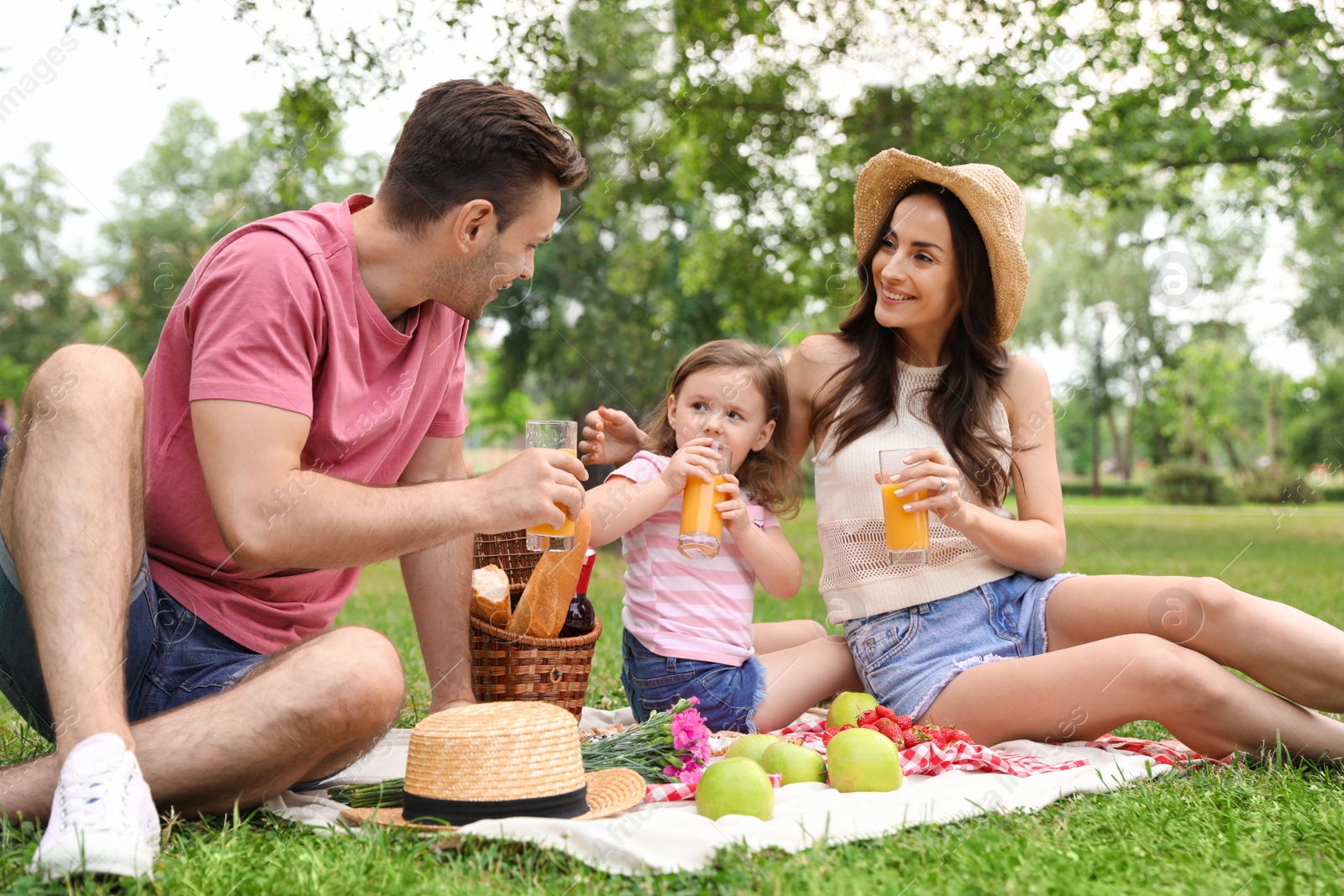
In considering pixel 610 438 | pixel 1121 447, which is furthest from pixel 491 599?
pixel 1121 447

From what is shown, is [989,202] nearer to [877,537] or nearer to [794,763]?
[877,537]

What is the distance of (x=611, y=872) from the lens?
203 centimetres

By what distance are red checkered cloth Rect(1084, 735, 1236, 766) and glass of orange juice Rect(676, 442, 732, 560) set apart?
1.32m

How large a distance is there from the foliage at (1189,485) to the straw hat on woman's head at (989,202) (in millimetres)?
28669

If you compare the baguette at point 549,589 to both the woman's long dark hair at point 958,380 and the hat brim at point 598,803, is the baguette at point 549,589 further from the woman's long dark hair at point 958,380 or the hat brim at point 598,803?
the woman's long dark hair at point 958,380

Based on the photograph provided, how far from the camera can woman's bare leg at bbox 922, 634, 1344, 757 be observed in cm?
280

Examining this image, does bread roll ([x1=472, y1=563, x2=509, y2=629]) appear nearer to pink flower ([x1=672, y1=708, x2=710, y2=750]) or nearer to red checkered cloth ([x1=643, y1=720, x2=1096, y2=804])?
pink flower ([x1=672, y1=708, x2=710, y2=750])

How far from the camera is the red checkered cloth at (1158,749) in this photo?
9.71 feet

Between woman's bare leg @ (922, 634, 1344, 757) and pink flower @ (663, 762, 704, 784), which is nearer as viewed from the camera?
pink flower @ (663, 762, 704, 784)

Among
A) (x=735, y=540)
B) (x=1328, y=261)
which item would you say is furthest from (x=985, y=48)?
(x=1328, y=261)

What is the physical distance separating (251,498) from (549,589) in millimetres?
1159

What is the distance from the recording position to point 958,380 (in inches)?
143

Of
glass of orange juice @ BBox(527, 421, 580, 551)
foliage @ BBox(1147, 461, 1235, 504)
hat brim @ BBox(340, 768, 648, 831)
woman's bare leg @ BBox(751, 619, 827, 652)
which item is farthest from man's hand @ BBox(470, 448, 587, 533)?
foliage @ BBox(1147, 461, 1235, 504)

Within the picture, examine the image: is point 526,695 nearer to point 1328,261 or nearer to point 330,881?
point 330,881
